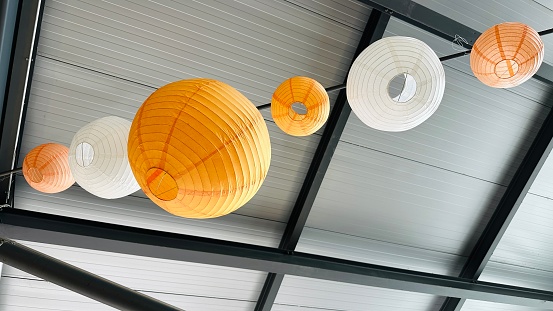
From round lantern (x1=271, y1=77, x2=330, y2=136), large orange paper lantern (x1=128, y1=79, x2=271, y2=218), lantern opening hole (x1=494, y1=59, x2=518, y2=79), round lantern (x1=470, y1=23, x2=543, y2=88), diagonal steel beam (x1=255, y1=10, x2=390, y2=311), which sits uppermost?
diagonal steel beam (x1=255, y1=10, x2=390, y2=311)

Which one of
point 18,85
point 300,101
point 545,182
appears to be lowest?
point 300,101

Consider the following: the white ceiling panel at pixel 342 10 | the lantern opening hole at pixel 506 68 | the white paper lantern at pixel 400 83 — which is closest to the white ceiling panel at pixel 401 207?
the white ceiling panel at pixel 342 10

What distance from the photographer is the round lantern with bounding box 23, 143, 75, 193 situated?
279cm

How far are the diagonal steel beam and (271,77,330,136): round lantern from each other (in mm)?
1385

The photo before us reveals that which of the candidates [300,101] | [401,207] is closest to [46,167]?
[300,101]

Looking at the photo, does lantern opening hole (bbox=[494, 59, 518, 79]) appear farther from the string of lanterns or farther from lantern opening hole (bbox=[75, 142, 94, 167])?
lantern opening hole (bbox=[75, 142, 94, 167])

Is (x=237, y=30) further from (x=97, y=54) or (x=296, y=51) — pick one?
(x=97, y=54)

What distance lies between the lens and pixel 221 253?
400 centimetres

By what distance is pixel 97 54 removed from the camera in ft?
Result: 12.1

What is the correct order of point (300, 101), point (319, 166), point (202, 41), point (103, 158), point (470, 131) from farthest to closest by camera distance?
1. point (470, 131)
2. point (319, 166)
3. point (202, 41)
4. point (300, 101)
5. point (103, 158)

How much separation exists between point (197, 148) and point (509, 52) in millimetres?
2018

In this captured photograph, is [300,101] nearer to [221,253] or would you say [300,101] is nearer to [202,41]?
[202,41]

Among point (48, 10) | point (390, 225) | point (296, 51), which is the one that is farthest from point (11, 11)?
point (390, 225)

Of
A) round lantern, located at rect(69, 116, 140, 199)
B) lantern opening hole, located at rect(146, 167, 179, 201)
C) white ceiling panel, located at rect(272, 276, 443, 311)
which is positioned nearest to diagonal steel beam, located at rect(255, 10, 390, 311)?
white ceiling panel, located at rect(272, 276, 443, 311)
